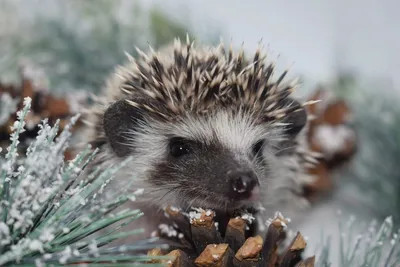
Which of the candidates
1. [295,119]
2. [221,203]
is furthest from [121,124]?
[295,119]

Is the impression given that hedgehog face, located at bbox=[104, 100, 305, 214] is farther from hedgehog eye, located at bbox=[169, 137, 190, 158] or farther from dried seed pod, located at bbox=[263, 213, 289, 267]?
dried seed pod, located at bbox=[263, 213, 289, 267]

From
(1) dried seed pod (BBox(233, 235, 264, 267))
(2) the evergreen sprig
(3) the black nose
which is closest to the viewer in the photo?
(2) the evergreen sprig

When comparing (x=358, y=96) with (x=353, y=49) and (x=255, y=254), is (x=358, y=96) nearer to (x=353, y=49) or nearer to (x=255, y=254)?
(x=353, y=49)

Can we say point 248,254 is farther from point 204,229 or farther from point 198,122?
point 198,122

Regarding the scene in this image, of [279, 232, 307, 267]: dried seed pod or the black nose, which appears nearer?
[279, 232, 307, 267]: dried seed pod

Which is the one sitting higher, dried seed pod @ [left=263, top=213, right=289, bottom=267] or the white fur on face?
the white fur on face

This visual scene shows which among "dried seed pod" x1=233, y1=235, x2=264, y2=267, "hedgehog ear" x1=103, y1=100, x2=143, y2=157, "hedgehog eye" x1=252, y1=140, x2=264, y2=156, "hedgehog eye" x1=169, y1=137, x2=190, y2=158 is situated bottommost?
"dried seed pod" x1=233, y1=235, x2=264, y2=267

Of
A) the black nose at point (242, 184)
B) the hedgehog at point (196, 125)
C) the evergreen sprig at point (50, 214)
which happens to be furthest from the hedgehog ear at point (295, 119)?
the evergreen sprig at point (50, 214)

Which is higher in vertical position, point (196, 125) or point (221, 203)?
point (196, 125)

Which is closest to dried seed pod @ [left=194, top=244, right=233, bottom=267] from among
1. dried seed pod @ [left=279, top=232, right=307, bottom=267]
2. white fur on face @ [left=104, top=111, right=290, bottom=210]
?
dried seed pod @ [left=279, top=232, right=307, bottom=267]
